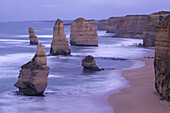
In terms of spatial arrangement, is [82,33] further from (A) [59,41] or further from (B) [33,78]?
(B) [33,78]

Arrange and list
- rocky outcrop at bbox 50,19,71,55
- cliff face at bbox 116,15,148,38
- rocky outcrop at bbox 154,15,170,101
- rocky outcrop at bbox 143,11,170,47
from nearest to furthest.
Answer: rocky outcrop at bbox 154,15,170,101, rocky outcrop at bbox 50,19,71,55, rocky outcrop at bbox 143,11,170,47, cliff face at bbox 116,15,148,38

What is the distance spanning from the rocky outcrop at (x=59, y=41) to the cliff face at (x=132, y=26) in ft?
198

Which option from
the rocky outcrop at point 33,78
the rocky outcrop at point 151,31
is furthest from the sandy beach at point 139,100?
the rocky outcrop at point 151,31

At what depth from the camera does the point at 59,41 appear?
51.7 metres

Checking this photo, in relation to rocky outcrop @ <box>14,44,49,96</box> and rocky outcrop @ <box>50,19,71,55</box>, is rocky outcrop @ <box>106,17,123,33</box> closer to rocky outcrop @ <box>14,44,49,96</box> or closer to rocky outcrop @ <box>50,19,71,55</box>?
rocky outcrop @ <box>50,19,71,55</box>

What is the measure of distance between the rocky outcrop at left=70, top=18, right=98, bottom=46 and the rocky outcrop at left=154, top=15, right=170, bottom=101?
174 ft

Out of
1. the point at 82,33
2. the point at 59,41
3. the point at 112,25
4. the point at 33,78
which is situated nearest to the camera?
the point at 33,78

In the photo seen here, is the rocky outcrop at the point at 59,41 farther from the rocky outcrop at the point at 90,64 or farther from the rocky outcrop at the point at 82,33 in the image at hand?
the rocky outcrop at the point at 82,33

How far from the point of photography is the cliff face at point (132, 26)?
111675 millimetres

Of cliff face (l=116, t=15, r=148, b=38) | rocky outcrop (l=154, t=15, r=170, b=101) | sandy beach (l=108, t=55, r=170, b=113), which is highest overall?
cliff face (l=116, t=15, r=148, b=38)

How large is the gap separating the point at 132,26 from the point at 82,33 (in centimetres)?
4537

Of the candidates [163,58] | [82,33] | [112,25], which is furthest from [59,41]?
[112,25]

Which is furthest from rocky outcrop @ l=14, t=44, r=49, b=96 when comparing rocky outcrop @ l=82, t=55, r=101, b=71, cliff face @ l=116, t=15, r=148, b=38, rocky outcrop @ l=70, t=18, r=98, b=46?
cliff face @ l=116, t=15, r=148, b=38

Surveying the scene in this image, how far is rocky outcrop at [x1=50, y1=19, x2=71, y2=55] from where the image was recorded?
5145 centimetres
